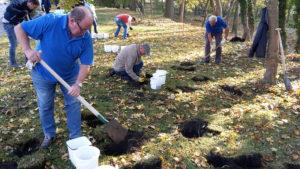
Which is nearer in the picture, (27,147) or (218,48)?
(27,147)

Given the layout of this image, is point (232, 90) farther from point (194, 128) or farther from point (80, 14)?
point (80, 14)

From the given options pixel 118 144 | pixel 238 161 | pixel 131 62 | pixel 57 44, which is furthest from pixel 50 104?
pixel 131 62

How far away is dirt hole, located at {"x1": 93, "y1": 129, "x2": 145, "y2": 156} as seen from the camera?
18.5ft

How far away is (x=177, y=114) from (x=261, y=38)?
18.7 feet

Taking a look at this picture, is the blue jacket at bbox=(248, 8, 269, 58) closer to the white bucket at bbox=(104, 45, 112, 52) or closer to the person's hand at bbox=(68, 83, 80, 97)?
the white bucket at bbox=(104, 45, 112, 52)

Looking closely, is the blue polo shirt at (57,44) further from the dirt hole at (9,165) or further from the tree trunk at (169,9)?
the tree trunk at (169,9)

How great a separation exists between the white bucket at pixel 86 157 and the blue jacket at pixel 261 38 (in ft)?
27.1

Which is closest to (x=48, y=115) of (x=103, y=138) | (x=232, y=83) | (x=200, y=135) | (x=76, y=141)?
(x=76, y=141)

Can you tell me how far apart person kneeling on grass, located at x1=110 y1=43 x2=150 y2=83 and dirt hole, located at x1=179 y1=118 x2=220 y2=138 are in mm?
2136

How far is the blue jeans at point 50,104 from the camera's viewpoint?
4.98 meters

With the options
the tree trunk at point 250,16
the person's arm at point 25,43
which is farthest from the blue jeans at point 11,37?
the tree trunk at point 250,16

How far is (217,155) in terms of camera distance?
5.64 meters

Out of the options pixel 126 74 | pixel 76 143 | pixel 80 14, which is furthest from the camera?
pixel 126 74

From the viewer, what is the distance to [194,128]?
6.54 meters
